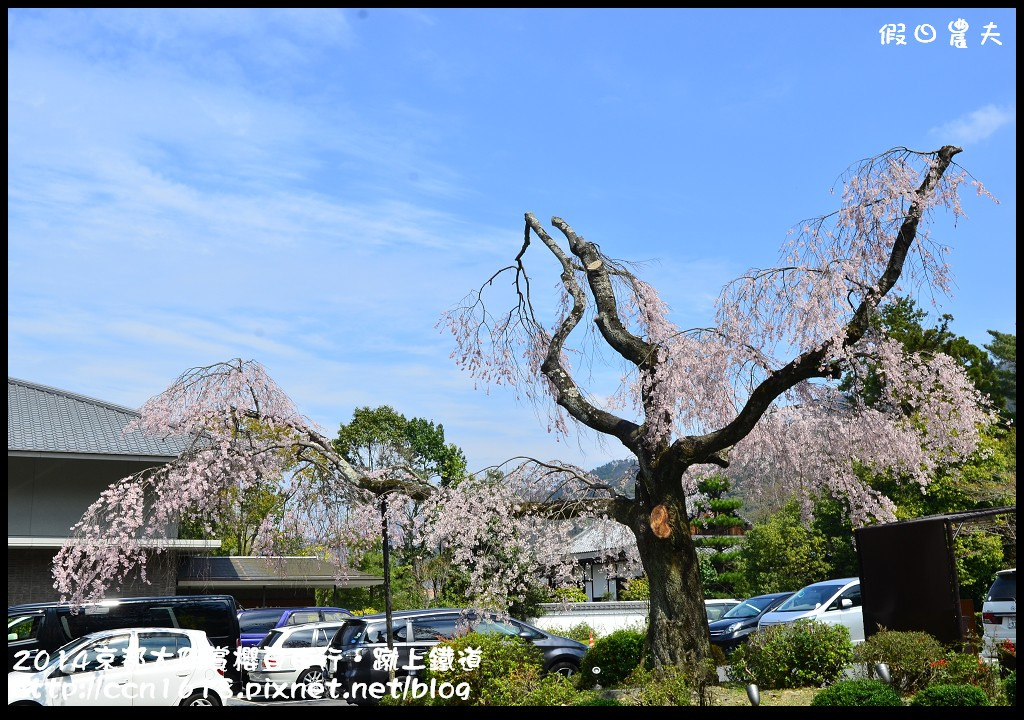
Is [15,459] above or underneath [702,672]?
above

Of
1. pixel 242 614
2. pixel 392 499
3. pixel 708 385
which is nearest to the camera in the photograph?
pixel 708 385

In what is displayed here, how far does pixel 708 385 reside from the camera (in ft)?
42.9

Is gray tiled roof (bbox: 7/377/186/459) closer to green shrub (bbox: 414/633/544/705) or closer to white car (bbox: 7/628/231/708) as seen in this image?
white car (bbox: 7/628/231/708)

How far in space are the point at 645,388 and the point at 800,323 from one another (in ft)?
8.44

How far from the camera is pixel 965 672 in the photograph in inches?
436

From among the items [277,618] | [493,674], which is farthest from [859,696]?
[277,618]

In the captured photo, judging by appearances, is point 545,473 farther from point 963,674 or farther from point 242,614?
point 242,614

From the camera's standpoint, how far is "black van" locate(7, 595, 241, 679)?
16.3 m

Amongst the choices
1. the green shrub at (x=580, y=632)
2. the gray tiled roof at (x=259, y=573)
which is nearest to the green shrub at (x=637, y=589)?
the green shrub at (x=580, y=632)

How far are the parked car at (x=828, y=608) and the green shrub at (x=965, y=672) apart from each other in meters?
5.94

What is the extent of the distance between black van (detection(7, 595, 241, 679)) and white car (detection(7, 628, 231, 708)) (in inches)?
96.6

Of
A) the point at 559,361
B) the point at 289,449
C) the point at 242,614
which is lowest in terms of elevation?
the point at 242,614

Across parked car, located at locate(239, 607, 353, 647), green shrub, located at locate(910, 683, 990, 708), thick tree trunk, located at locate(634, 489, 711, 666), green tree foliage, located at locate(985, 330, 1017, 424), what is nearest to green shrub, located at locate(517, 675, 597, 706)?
thick tree trunk, located at locate(634, 489, 711, 666)

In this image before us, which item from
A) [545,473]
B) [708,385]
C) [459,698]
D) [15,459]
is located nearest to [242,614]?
[15,459]
